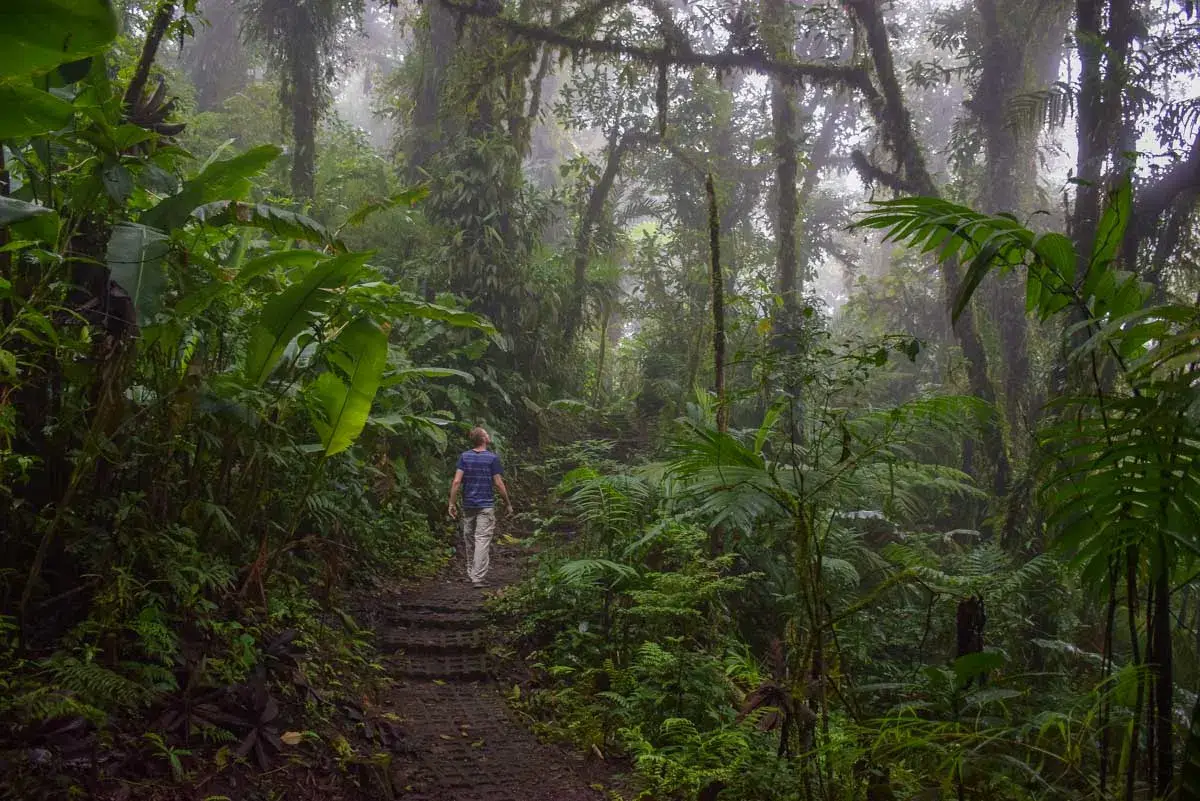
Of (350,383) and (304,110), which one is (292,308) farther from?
(304,110)

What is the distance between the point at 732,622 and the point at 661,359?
9.34 metres

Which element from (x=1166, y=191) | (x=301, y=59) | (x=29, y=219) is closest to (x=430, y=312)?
(x=29, y=219)

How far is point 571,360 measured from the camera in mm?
14789

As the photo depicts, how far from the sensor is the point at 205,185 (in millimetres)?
3803

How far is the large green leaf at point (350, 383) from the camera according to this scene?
389 cm

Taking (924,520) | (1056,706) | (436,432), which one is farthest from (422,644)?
(924,520)

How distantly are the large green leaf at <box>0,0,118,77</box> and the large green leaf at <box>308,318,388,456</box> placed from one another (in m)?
1.78

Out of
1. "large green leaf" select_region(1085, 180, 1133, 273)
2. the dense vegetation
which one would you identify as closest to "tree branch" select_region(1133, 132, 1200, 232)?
the dense vegetation

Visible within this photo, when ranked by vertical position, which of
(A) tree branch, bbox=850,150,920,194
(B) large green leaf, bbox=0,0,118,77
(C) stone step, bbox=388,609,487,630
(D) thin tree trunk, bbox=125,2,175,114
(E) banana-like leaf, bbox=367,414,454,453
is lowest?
(C) stone step, bbox=388,609,487,630

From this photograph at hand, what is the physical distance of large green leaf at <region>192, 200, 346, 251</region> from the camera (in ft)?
13.6

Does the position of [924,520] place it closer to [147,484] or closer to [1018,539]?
[1018,539]

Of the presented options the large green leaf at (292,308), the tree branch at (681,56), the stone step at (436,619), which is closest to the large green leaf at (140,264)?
the large green leaf at (292,308)

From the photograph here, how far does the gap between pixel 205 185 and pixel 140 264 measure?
0.60 m

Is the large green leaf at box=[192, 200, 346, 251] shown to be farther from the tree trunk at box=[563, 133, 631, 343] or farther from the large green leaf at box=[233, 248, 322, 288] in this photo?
the tree trunk at box=[563, 133, 631, 343]
